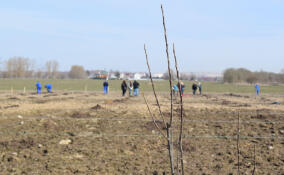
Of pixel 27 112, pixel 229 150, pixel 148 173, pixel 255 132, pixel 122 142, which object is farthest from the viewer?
pixel 27 112

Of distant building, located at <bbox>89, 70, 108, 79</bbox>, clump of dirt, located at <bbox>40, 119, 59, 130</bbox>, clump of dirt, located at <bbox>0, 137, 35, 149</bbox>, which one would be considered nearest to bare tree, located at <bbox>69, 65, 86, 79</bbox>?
distant building, located at <bbox>89, 70, 108, 79</bbox>

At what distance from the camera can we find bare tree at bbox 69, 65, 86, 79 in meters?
144

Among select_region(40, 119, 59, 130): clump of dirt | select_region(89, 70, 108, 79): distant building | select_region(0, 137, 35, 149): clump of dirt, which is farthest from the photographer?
select_region(40, 119, 59, 130): clump of dirt

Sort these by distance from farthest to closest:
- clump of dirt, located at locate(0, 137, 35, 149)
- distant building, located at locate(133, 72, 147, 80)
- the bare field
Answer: clump of dirt, located at locate(0, 137, 35, 149)
the bare field
distant building, located at locate(133, 72, 147, 80)

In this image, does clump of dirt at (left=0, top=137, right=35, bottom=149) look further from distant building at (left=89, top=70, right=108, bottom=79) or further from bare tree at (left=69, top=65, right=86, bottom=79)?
bare tree at (left=69, top=65, right=86, bottom=79)

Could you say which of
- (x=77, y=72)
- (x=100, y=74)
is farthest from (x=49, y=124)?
(x=77, y=72)

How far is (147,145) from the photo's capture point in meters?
7.98

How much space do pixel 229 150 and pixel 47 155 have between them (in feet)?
14.8

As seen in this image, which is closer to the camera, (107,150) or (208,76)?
(107,150)

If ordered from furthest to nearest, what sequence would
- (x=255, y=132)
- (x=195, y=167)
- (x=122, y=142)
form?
(x=255, y=132)
(x=122, y=142)
(x=195, y=167)

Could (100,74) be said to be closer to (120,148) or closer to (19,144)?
(120,148)

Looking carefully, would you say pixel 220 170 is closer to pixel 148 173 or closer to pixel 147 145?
pixel 148 173

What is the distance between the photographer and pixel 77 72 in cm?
14588

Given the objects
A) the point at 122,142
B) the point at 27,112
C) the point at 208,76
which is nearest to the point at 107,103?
the point at 27,112
